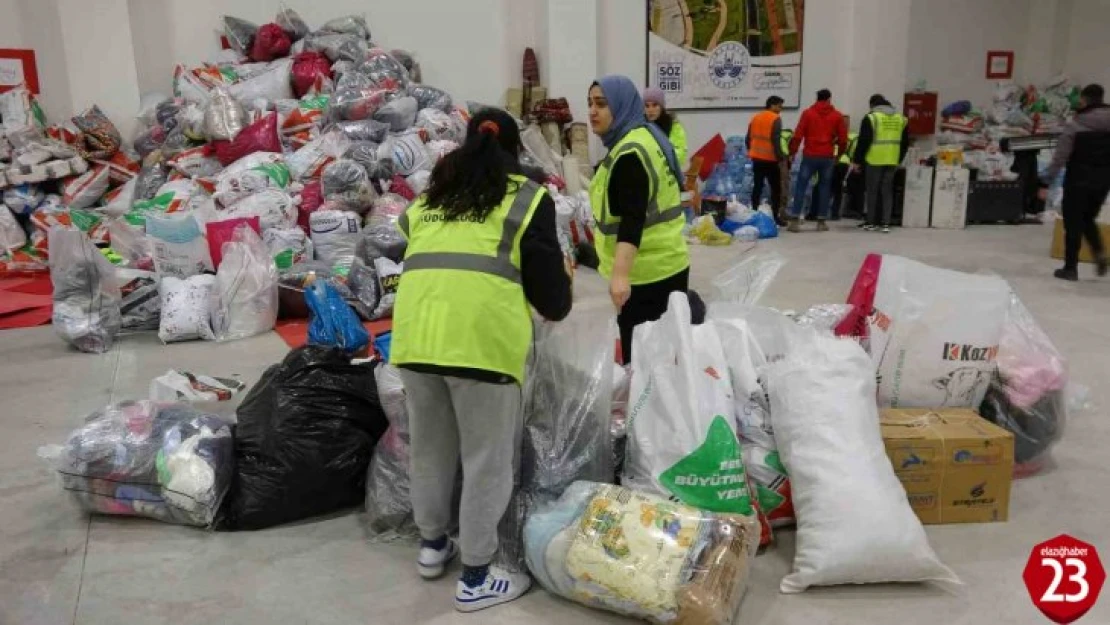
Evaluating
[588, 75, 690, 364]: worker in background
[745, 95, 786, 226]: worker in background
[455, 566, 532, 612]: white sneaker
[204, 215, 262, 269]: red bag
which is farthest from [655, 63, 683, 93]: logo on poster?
[455, 566, 532, 612]: white sneaker

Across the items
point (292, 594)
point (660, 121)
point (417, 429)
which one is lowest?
point (292, 594)

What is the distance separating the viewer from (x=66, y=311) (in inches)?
172

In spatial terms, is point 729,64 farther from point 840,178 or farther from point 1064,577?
point 1064,577

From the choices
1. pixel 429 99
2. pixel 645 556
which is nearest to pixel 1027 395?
pixel 645 556

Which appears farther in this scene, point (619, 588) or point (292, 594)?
point (292, 594)

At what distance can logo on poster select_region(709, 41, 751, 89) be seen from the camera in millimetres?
9562

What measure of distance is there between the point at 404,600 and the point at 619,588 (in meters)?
0.57

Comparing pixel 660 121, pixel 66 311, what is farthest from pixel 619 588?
pixel 66 311

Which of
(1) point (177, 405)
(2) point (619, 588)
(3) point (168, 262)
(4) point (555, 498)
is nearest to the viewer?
(2) point (619, 588)

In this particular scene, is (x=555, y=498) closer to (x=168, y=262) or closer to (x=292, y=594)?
(x=292, y=594)

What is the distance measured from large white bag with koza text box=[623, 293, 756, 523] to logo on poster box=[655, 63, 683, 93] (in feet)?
24.7

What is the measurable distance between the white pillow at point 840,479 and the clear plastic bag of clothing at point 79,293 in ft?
11.6

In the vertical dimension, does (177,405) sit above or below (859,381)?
below

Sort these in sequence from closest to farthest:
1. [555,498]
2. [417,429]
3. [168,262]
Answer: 1. [417,429]
2. [555,498]
3. [168,262]
